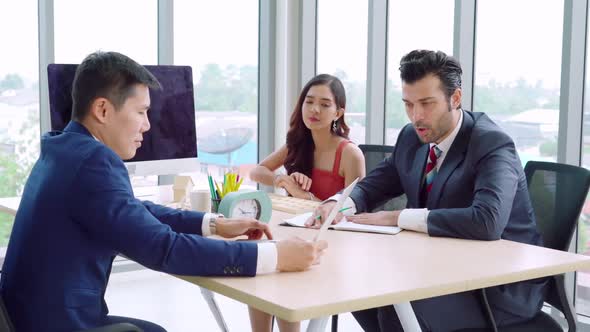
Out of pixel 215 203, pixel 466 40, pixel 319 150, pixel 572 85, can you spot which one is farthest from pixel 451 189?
pixel 466 40

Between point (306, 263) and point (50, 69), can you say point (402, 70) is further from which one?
point (50, 69)

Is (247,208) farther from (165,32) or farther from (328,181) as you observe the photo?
(165,32)

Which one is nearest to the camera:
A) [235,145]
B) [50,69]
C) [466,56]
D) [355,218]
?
[355,218]

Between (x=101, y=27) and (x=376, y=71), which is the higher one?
→ (x=101, y=27)

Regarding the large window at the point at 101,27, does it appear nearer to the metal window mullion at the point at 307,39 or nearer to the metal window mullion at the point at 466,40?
the metal window mullion at the point at 307,39

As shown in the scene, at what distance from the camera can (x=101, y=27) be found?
455 cm

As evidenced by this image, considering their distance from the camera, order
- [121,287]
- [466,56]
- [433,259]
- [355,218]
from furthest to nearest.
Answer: [121,287], [466,56], [355,218], [433,259]

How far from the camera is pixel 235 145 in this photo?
5.28 meters

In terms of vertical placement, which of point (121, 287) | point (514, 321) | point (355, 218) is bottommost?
point (121, 287)

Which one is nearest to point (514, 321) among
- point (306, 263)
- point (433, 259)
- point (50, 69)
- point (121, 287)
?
point (433, 259)

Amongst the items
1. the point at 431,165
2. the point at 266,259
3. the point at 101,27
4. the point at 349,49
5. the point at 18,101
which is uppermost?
the point at 101,27

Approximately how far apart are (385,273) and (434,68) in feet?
3.16

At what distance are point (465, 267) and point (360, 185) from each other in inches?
39.0

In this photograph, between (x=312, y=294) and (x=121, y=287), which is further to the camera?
(x=121, y=287)
